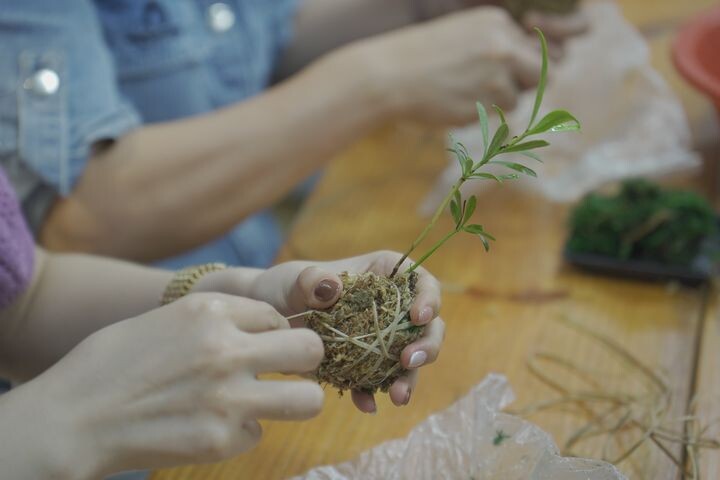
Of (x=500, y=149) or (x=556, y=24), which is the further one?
(x=556, y=24)

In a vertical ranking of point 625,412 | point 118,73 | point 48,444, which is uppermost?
point 118,73

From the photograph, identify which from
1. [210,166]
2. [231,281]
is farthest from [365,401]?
[210,166]

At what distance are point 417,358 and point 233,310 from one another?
12 centimetres

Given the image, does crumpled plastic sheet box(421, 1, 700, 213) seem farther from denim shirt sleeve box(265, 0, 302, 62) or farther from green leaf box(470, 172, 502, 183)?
green leaf box(470, 172, 502, 183)

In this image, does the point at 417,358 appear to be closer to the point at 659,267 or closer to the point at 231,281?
the point at 231,281

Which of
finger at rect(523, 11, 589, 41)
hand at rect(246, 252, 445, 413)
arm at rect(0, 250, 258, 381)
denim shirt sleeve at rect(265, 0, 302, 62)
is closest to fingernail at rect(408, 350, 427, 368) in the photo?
hand at rect(246, 252, 445, 413)

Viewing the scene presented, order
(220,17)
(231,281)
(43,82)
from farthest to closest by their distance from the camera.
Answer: (220,17) < (43,82) < (231,281)

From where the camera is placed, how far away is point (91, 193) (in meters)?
0.82

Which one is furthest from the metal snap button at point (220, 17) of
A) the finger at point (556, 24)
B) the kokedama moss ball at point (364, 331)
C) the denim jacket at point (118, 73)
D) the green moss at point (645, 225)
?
the kokedama moss ball at point (364, 331)

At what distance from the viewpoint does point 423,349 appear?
0.52 meters

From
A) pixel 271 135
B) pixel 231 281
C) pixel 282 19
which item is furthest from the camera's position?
pixel 282 19

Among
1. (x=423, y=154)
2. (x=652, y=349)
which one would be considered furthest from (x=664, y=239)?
(x=423, y=154)

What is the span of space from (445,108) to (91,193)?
0.39 metres

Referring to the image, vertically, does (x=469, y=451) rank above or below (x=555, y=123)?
below
